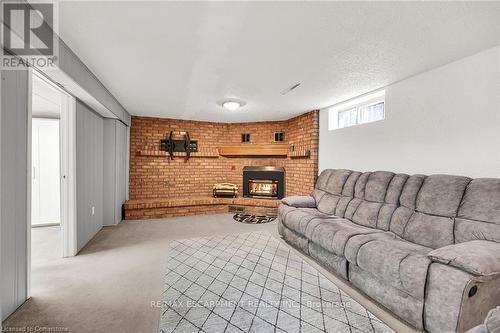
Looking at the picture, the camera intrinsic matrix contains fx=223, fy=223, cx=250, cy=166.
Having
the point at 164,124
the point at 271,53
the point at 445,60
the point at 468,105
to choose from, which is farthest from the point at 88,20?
the point at 164,124

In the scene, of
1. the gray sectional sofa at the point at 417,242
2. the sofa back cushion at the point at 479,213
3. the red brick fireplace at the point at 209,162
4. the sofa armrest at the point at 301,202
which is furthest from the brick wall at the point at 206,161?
the sofa back cushion at the point at 479,213

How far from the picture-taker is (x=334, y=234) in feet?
7.91

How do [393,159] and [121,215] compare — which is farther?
[121,215]

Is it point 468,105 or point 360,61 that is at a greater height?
point 360,61

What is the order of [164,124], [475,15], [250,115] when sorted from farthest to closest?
[164,124] → [250,115] → [475,15]

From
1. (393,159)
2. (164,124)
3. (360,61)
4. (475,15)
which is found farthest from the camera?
(164,124)

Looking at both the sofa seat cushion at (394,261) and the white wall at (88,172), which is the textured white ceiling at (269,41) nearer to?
the white wall at (88,172)

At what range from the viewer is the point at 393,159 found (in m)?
3.00

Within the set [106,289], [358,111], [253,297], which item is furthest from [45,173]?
[358,111]

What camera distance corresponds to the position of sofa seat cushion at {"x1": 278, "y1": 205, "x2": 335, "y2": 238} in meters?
2.82

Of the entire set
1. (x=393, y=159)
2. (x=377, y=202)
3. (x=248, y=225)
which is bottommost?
(x=248, y=225)

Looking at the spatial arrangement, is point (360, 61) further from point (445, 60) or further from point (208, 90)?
point (208, 90)

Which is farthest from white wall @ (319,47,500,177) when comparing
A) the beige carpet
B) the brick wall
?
the beige carpet

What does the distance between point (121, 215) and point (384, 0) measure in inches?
202
